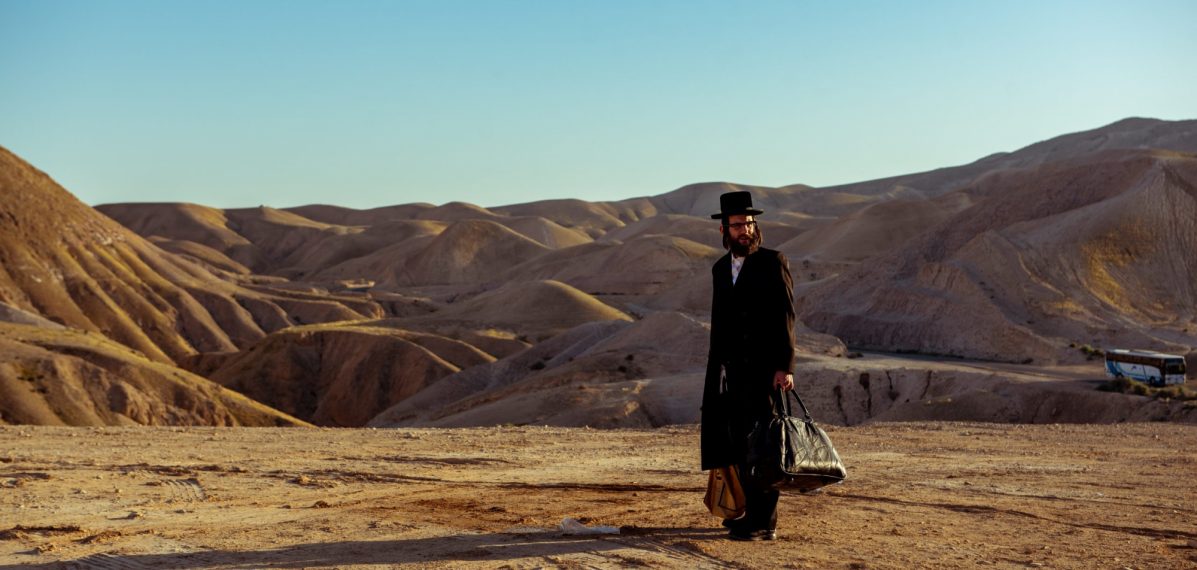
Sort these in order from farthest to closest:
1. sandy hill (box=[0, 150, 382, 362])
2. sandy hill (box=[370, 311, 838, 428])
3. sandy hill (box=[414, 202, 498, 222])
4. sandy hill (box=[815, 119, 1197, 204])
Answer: sandy hill (box=[414, 202, 498, 222]) < sandy hill (box=[815, 119, 1197, 204]) < sandy hill (box=[0, 150, 382, 362]) < sandy hill (box=[370, 311, 838, 428])

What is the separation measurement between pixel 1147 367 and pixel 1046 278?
1863 centimetres

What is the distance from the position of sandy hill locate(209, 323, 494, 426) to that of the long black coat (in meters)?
42.9

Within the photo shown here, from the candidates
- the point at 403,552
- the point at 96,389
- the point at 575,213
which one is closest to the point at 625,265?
the point at 96,389

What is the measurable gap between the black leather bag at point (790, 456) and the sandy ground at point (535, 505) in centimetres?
44

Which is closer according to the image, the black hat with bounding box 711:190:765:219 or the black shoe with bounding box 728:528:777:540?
the black shoe with bounding box 728:528:777:540

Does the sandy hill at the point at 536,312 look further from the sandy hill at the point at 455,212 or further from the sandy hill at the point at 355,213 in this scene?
the sandy hill at the point at 355,213

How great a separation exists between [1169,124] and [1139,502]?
471 feet

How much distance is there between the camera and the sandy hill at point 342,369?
51.2m

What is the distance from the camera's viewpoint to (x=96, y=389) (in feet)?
107

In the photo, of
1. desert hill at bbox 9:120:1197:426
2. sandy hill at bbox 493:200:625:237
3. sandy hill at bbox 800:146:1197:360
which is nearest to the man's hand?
desert hill at bbox 9:120:1197:426

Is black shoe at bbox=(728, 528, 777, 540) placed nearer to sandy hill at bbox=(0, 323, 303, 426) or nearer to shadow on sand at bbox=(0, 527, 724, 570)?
shadow on sand at bbox=(0, 527, 724, 570)

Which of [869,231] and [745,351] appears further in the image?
[869,231]

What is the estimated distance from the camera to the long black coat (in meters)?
6.98

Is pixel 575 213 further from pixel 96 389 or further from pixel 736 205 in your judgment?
pixel 736 205
